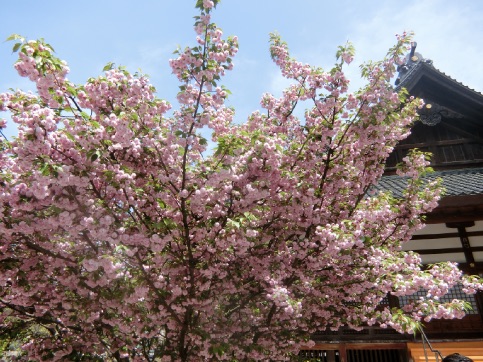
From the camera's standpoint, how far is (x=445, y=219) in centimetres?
939

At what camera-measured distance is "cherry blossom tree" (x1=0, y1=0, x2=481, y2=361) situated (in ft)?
15.6

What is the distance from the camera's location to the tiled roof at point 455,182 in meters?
8.86

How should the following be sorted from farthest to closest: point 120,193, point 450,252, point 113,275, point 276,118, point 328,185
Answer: point 450,252 < point 276,118 < point 328,185 < point 120,193 < point 113,275

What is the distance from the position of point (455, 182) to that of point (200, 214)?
27.3 ft

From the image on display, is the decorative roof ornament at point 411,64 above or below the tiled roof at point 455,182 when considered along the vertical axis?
above

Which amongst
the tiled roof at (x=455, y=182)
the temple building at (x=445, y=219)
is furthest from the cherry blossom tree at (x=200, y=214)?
the tiled roof at (x=455, y=182)

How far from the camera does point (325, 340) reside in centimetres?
1027

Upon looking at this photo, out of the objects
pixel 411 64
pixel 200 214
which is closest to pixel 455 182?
pixel 411 64

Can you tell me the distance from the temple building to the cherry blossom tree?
7.32ft

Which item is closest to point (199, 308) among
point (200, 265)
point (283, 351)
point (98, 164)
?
point (200, 265)

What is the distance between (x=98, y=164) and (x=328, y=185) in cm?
375

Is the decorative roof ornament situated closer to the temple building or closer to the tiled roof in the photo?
the temple building

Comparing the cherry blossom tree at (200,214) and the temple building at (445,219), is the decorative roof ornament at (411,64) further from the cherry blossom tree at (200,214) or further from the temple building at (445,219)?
the cherry blossom tree at (200,214)

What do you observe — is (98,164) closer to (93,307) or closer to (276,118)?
(93,307)
